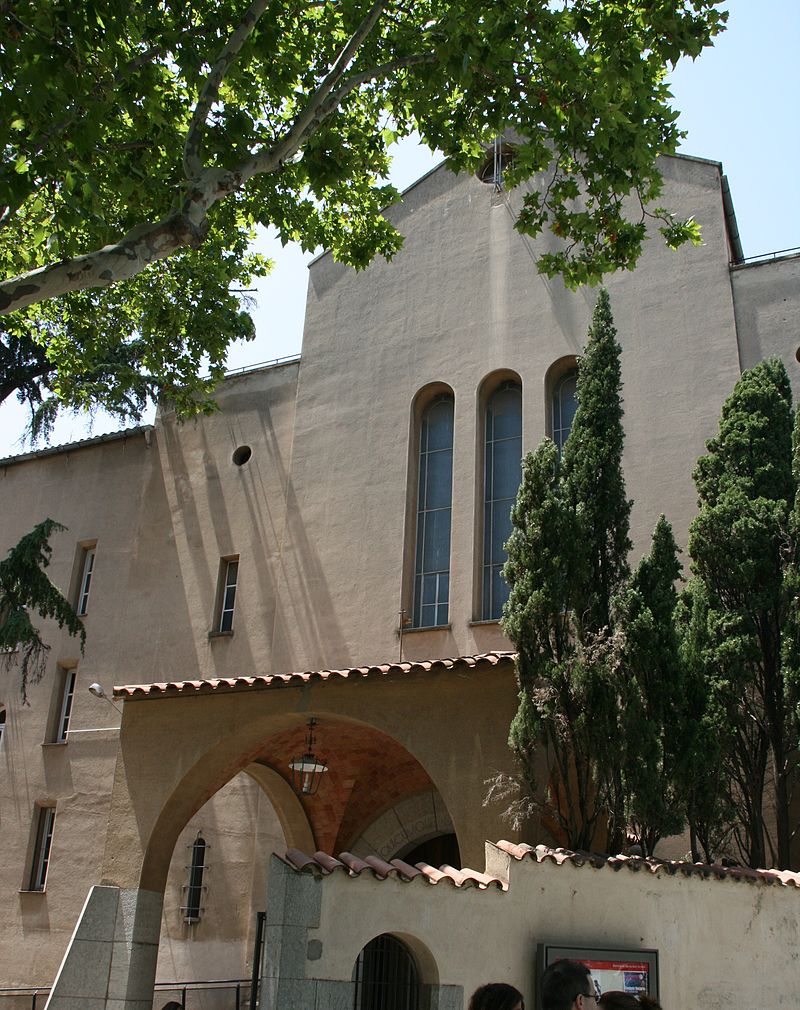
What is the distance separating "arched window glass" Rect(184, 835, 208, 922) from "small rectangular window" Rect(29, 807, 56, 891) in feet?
9.17

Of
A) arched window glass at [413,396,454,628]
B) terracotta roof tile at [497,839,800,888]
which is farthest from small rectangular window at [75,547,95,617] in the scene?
terracotta roof tile at [497,839,800,888]

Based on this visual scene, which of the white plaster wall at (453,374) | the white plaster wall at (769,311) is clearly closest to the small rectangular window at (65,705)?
the white plaster wall at (453,374)

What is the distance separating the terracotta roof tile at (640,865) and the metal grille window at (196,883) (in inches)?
314

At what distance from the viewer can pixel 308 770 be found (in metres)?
12.6

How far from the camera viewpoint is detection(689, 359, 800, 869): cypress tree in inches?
454

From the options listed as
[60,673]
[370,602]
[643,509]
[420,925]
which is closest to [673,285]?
[643,509]

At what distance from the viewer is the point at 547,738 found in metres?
9.78

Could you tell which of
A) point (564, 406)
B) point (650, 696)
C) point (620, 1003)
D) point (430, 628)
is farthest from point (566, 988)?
point (564, 406)

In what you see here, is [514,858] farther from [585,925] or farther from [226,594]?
[226,594]

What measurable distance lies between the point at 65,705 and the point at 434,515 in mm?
7682

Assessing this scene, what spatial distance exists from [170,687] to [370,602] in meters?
4.96

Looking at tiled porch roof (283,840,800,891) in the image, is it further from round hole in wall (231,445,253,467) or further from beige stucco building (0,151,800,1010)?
round hole in wall (231,445,253,467)

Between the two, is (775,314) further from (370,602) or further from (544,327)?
(370,602)

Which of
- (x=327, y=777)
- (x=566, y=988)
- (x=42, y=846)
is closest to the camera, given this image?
(x=566, y=988)
